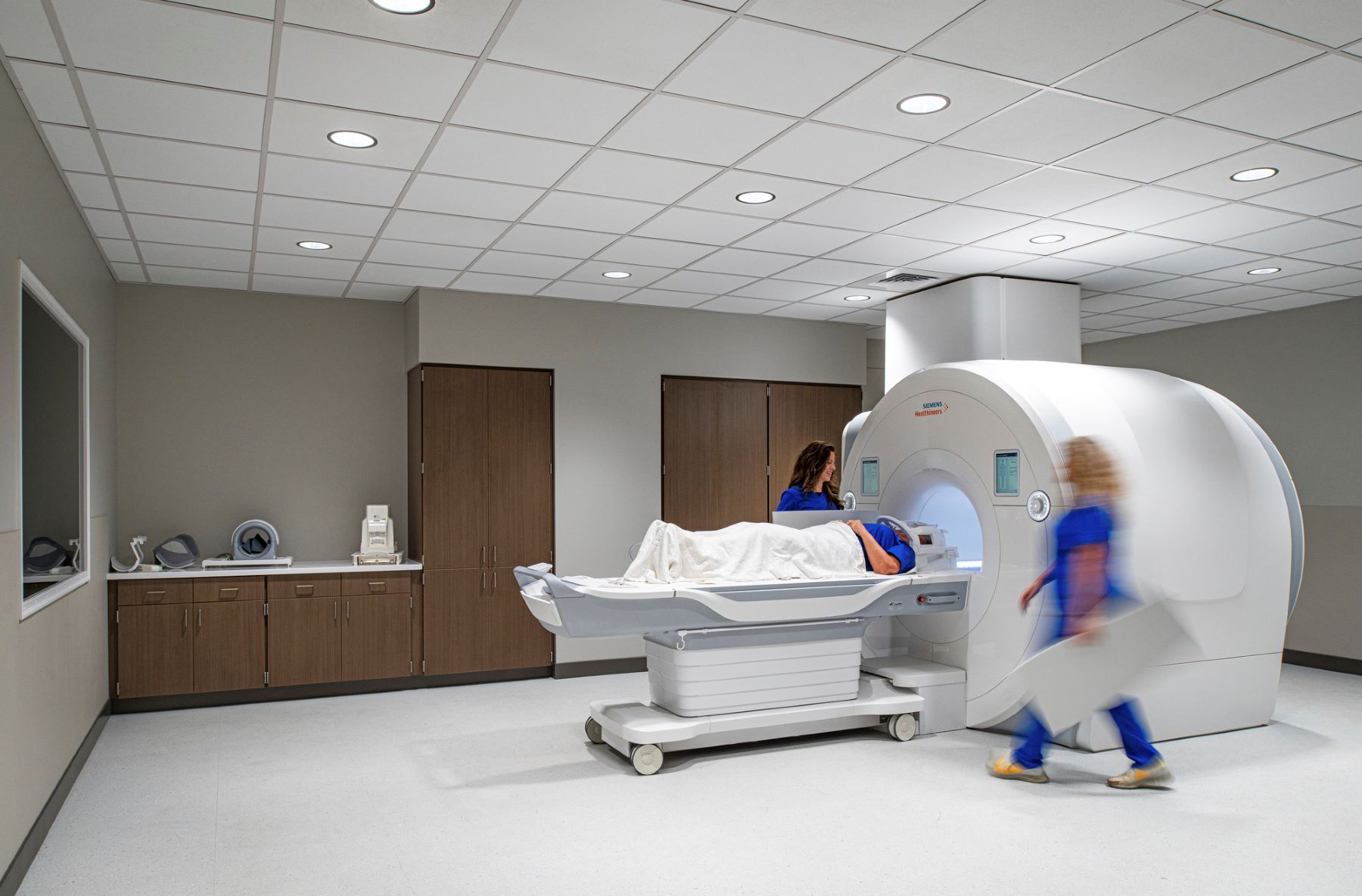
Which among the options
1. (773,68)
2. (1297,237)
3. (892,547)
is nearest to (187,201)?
(773,68)

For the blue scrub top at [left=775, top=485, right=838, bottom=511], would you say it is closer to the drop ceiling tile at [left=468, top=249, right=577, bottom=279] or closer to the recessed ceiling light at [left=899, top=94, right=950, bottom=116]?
the drop ceiling tile at [left=468, top=249, right=577, bottom=279]

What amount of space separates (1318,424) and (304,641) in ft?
23.6

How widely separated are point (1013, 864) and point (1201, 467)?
2.59 metres

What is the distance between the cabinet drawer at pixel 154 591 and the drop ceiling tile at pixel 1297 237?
6282 millimetres

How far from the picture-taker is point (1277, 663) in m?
5.09

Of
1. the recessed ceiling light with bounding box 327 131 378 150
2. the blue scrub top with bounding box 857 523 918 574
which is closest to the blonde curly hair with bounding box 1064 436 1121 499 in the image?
the blue scrub top with bounding box 857 523 918 574

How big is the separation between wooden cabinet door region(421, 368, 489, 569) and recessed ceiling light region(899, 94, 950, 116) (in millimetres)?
3838

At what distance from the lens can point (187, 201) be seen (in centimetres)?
439

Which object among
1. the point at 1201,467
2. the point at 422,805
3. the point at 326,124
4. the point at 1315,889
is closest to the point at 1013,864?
the point at 1315,889

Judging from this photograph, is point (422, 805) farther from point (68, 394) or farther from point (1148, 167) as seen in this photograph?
point (1148, 167)

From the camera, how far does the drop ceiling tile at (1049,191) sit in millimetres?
4156

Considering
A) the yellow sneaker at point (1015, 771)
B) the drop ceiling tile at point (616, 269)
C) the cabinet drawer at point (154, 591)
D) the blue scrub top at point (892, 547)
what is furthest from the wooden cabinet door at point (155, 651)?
the yellow sneaker at point (1015, 771)

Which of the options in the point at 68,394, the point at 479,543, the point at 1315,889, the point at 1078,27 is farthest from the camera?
the point at 479,543

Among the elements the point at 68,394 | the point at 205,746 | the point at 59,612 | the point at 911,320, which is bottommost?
the point at 205,746
